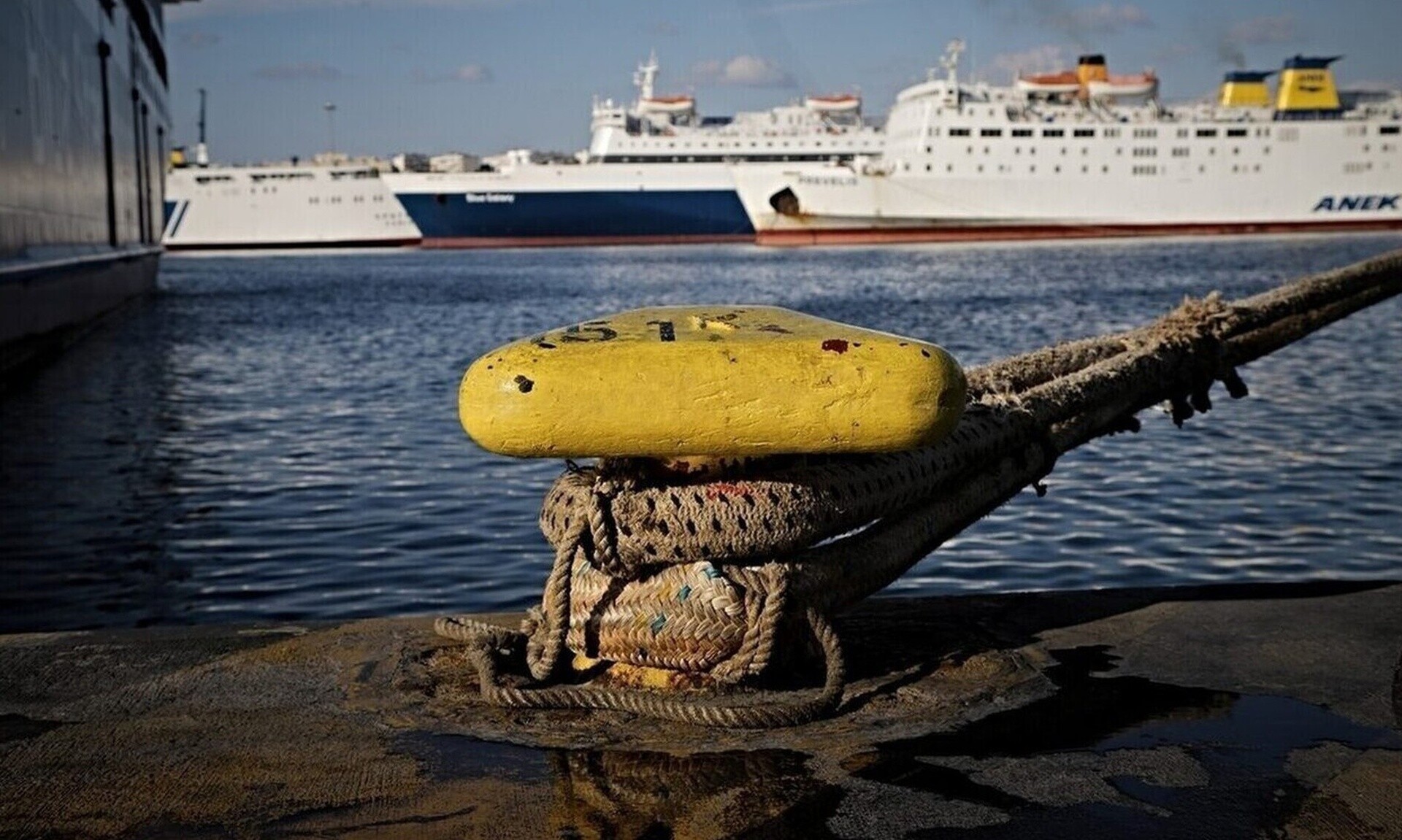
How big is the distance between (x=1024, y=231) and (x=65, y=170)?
55.6m

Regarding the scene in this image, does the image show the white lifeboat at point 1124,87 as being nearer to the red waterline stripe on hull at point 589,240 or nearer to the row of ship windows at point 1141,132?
the row of ship windows at point 1141,132

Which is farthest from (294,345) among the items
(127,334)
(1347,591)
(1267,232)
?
(1267,232)

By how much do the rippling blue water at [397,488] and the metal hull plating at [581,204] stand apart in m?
43.6

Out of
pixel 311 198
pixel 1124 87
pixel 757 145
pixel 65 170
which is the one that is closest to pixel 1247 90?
pixel 1124 87

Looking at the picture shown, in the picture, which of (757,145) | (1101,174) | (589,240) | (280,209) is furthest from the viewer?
(757,145)

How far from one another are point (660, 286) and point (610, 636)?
36055mm

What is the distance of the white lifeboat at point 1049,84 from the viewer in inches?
2712

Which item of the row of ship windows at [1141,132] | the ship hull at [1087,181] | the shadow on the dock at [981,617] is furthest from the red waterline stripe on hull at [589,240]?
the shadow on the dock at [981,617]

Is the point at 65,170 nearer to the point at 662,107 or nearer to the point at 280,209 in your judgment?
the point at 280,209

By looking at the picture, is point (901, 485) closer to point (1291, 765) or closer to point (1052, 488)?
point (1291, 765)

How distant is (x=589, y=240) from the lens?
6912 centimetres

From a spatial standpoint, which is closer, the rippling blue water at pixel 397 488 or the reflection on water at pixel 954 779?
the reflection on water at pixel 954 779

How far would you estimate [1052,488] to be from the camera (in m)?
8.83

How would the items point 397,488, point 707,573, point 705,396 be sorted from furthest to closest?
point 397,488 → point 707,573 → point 705,396
